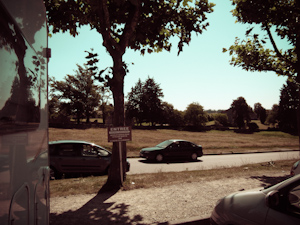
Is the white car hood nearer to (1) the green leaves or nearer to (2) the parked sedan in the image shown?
(2) the parked sedan

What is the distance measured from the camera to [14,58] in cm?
161

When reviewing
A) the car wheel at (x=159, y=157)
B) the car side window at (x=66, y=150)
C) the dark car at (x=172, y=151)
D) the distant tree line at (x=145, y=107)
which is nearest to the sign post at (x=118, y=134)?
the car side window at (x=66, y=150)

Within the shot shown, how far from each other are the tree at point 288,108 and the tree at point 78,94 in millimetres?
54165

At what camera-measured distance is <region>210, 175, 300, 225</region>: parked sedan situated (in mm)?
2361

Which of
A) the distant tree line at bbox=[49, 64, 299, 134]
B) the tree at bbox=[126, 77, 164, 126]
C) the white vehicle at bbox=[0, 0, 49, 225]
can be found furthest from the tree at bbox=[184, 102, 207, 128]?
the white vehicle at bbox=[0, 0, 49, 225]

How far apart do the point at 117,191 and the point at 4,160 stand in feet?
17.9

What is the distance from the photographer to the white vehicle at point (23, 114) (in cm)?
141

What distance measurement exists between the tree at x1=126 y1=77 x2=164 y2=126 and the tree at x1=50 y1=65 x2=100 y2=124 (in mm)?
16810

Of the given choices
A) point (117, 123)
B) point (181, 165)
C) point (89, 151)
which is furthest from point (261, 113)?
point (117, 123)

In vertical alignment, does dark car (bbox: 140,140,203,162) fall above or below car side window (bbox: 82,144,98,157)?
below

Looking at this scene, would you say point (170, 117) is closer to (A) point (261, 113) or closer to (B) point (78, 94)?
(B) point (78, 94)

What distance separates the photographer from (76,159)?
31.6 feet

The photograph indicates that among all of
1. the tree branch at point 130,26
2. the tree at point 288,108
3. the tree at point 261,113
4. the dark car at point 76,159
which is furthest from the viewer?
the tree at point 261,113

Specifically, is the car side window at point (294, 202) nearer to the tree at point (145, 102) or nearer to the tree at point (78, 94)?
the tree at point (78, 94)
